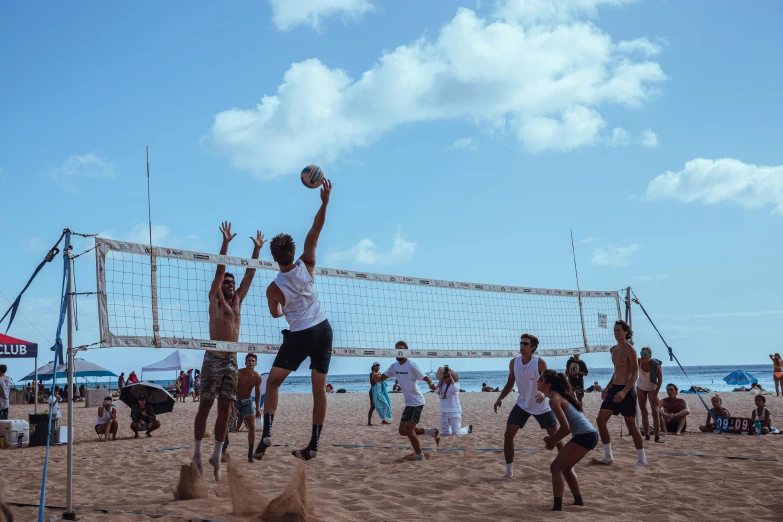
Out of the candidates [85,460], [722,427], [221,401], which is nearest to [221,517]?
[221,401]

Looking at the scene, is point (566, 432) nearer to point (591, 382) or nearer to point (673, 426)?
point (673, 426)

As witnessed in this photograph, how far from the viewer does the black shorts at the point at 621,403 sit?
24.6ft

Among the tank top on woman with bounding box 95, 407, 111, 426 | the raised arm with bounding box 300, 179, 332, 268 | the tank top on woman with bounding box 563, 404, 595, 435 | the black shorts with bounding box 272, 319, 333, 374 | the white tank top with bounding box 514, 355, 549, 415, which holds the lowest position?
the tank top on woman with bounding box 95, 407, 111, 426

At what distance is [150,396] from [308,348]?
368 inches

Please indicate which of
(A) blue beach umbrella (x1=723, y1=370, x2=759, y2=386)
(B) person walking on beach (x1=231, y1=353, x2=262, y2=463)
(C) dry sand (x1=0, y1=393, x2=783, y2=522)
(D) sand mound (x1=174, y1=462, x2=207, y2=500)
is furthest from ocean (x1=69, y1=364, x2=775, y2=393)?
(D) sand mound (x1=174, y1=462, x2=207, y2=500)

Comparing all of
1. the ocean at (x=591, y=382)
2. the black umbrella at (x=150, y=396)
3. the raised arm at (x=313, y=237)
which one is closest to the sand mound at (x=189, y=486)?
the raised arm at (x=313, y=237)

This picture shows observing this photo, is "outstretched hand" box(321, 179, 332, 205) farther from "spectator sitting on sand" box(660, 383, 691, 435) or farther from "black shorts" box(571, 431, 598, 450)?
"spectator sitting on sand" box(660, 383, 691, 435)

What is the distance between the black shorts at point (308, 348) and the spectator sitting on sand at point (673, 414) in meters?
7.73

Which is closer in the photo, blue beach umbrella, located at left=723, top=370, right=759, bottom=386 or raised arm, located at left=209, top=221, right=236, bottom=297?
raised arm, located at left=209, top=221, right=236, bottom=297

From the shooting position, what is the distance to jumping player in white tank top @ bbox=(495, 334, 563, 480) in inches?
262

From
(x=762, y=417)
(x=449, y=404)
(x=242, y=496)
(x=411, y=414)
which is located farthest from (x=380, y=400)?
(x=242, y=496)

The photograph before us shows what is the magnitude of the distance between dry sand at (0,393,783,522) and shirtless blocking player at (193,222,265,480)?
55 centimetres

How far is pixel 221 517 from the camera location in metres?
4.95

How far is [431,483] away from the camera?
637 cm
